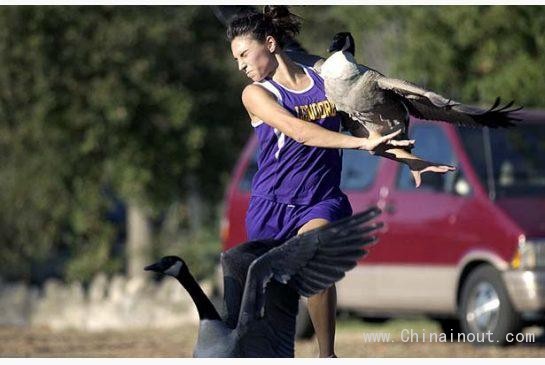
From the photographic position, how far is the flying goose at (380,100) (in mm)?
6277

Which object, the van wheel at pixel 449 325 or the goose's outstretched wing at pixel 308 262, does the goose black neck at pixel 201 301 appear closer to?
the goose's outstretched wing at pixel 308 262

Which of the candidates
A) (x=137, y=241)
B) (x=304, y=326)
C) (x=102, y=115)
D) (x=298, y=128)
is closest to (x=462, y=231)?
Result: (x=304, y=326)

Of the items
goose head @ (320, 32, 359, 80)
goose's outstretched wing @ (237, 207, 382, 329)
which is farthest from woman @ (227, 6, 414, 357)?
goose's outstretched wing @ (237, 207, 382, 329)

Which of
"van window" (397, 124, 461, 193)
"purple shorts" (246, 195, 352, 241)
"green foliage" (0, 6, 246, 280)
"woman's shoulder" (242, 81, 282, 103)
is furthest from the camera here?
"green foliage" (0, 6, 246, 280)

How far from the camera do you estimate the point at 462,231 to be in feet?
38.9

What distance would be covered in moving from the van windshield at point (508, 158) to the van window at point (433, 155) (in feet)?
0.55

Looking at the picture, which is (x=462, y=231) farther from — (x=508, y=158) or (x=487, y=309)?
(x=508, y=158)

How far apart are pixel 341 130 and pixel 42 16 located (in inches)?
427

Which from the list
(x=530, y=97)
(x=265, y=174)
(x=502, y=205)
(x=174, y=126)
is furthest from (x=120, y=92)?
(x=265, y=174)

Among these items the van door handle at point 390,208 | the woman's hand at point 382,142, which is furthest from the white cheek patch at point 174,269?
the van door handle at point 390,208

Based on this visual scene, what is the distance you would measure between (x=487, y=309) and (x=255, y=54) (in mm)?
5585

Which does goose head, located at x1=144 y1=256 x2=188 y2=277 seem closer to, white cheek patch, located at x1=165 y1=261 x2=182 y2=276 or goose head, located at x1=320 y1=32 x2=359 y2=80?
white cheek patch, located at x1=165 y1=261 x2=182 y2=276

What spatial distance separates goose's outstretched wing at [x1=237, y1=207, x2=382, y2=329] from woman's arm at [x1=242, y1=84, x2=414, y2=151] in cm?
35

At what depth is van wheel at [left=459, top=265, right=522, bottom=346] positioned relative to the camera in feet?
37.9
